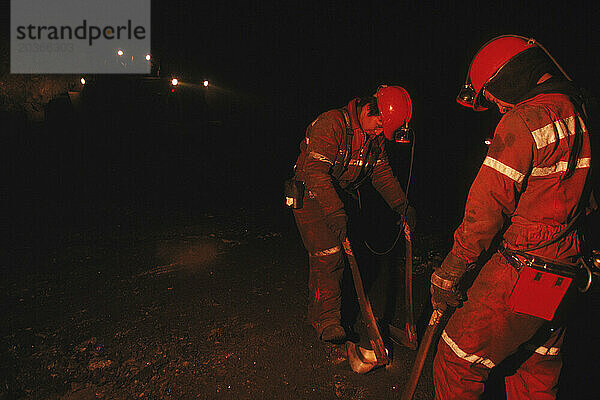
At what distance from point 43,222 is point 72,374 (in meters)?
4.54

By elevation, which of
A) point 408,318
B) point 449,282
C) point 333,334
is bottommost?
point 333,334

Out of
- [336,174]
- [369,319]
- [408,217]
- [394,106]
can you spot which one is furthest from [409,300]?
[394,106]

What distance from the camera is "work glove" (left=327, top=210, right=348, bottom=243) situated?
3.04 metres

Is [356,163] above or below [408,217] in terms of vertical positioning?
above

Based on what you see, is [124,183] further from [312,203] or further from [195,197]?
[312,203]

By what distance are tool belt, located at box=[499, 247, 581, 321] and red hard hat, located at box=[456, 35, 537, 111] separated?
99 centimetres

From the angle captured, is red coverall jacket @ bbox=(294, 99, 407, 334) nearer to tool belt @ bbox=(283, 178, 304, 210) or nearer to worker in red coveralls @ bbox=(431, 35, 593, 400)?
tool belt @ bbox=(283, 178, 304, 210)

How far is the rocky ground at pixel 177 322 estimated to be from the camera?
289 cm

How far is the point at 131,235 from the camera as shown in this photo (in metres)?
6.01

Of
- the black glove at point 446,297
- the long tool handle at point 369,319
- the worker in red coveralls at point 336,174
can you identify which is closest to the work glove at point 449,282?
the black glove at point 446,297

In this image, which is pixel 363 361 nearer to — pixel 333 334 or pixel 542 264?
pixel 333 334

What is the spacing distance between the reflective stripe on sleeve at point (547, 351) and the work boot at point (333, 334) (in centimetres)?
145

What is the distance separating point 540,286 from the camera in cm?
190

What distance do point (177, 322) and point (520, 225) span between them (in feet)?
10.1
